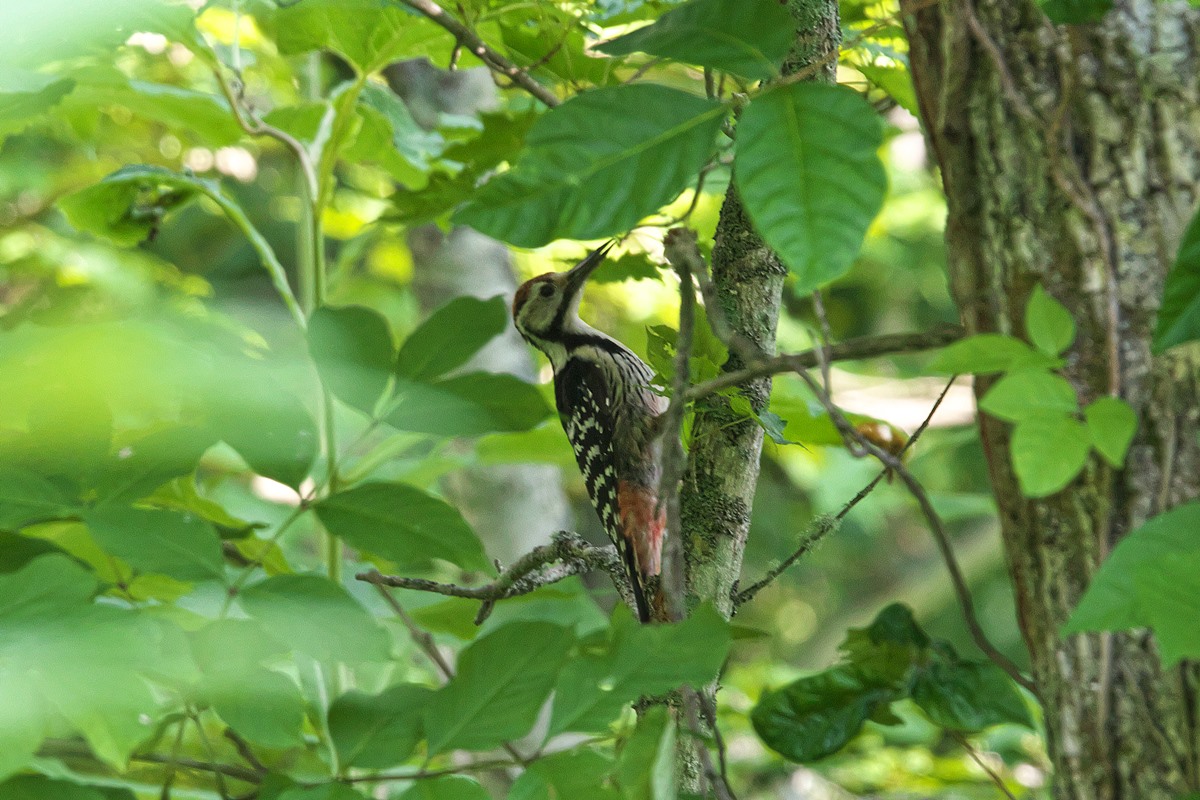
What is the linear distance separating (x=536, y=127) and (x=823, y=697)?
642 mm

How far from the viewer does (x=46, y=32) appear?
0.70 meters

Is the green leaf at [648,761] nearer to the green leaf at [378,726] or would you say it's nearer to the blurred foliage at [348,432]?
the blurred foliage at [348,432]

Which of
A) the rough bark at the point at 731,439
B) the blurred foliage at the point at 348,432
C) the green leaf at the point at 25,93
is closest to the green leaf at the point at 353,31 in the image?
the blurred foliage at the point at 348,432

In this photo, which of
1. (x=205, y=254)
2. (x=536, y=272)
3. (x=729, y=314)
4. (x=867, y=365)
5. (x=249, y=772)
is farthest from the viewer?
(x=205, y=254)

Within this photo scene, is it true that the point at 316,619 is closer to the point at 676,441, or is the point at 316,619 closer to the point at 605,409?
the point at 676,441

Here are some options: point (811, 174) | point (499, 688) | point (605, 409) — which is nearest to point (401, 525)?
point (499, 688)

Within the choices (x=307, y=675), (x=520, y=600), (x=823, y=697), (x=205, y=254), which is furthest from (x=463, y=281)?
(x=205, y=254)

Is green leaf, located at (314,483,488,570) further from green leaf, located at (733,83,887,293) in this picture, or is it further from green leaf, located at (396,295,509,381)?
green leaf, located at (733,83,887,293)

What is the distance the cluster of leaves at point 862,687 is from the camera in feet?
3.18

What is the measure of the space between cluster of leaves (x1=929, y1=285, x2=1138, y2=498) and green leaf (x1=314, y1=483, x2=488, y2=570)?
22.6 inches

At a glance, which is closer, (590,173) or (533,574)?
(590,173)

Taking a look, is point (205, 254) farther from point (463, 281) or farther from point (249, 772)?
point (249, 772)

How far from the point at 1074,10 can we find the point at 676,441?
0.39 metres

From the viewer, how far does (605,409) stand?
2.02 meters
